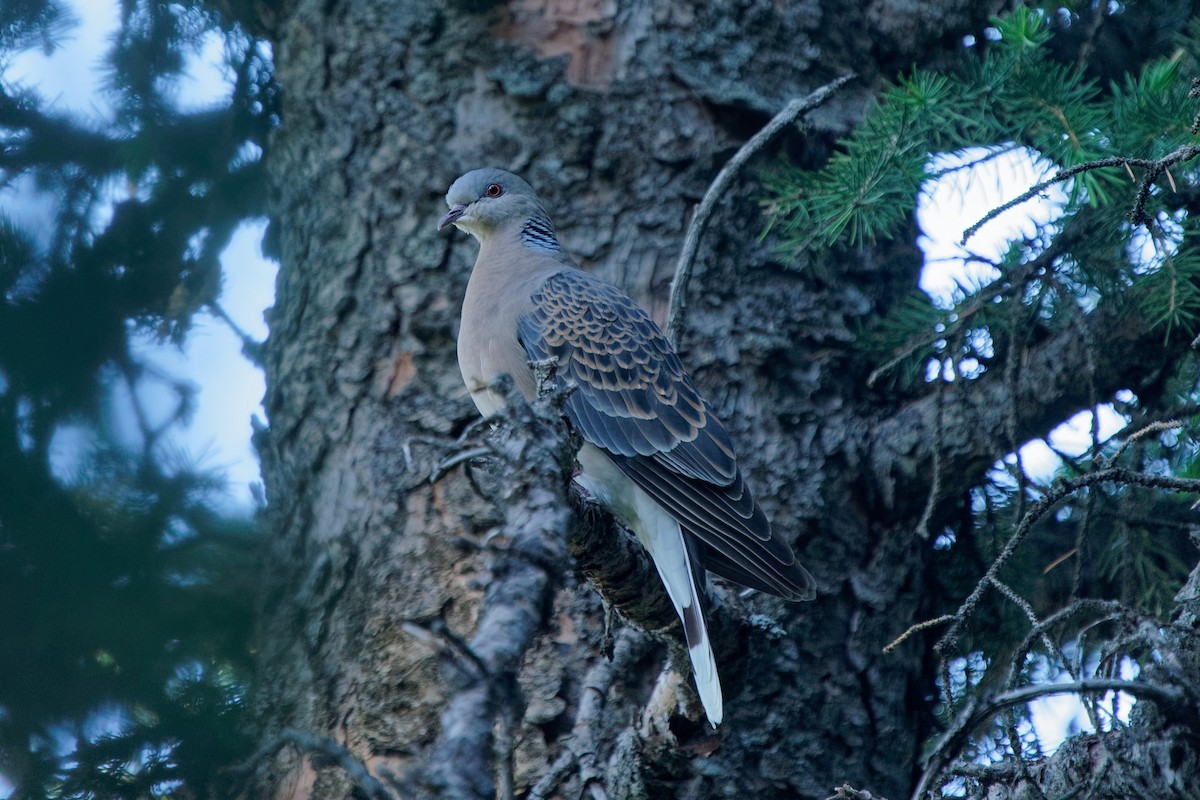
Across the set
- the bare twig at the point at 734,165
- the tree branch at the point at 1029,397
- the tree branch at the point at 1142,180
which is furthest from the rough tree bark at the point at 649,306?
the tree branch at the point at 1142,180

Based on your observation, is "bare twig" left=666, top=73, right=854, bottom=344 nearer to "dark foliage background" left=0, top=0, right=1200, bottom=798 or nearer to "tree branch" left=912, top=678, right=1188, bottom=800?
"dark foliage background" left=0, top=0, right=1200, bottom=798

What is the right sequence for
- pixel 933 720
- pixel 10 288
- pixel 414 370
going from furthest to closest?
pixel 414 370 → pixel 933 720 → pixel 10 288

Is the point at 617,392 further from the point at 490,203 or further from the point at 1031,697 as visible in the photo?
the point at 1031,697

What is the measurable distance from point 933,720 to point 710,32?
2.09 metres

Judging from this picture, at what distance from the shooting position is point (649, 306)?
3.20 meters

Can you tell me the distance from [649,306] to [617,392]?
369mm

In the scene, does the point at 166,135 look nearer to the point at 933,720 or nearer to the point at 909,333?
the point at 909,333

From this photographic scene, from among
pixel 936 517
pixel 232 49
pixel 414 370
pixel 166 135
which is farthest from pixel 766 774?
pixel 232 49

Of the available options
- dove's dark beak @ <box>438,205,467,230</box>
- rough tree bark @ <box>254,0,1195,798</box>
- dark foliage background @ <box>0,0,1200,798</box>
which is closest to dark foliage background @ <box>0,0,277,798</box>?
dark foliage background @ <box>0,0,1200,798</box>

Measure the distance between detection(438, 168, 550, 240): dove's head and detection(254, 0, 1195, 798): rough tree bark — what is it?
7 cm

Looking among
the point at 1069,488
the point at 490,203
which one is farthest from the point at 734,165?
the point at 1069,488

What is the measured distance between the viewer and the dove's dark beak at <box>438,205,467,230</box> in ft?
10.3

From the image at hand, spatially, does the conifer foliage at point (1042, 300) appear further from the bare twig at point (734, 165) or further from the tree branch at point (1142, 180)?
the tree branch at point (1142, 180)

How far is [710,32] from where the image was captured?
3268 millimetres
